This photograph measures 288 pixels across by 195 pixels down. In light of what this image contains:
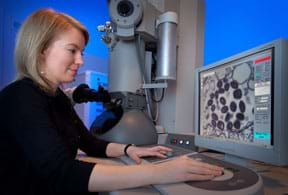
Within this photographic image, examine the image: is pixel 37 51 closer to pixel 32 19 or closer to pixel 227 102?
pixel 32 19

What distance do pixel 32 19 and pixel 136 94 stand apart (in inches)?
25.3

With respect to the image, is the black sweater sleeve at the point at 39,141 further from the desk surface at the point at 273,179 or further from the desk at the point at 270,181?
the desk surface at the point at 273,179

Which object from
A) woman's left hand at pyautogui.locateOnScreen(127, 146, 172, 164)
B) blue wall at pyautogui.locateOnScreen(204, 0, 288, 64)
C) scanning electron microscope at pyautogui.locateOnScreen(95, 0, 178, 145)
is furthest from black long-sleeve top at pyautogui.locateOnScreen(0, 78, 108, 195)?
blue wall at pyautogui.locateOnScreen(204, 0, 288, 64)

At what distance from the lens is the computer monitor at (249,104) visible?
60 cm

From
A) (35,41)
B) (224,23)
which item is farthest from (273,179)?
(224,23)

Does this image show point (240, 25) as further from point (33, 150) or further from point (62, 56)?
point (33, 150)

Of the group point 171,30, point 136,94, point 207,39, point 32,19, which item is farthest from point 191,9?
point 32,19

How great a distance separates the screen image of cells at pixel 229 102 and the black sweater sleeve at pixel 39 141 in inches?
A: 18.3

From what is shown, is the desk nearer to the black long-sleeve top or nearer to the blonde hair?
the black long-sleeve top

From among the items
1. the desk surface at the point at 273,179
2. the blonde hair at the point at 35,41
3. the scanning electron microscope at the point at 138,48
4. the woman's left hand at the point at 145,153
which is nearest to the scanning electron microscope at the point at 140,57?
the scanning electron microscope at the point at 138,48

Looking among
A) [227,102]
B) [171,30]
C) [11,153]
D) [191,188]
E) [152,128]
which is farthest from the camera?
[171,30]

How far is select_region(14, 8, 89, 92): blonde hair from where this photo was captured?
703mm

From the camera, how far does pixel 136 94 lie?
4.11ft

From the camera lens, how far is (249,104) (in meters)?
0.71
